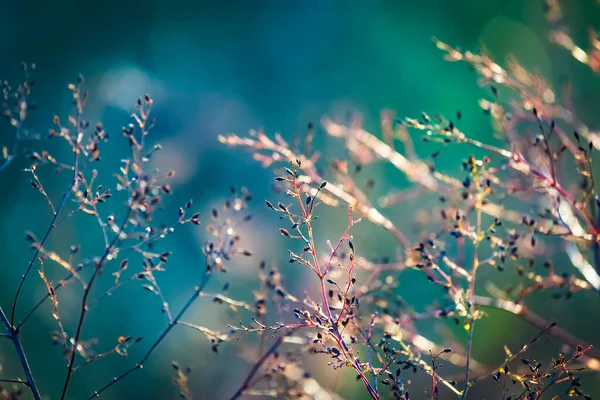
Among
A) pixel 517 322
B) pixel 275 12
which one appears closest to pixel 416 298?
pixel 517 322

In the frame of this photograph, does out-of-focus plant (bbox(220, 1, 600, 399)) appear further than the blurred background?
No

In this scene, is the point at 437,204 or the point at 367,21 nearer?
the point at 437,204

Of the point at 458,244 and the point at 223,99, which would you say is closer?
the point at 458,244

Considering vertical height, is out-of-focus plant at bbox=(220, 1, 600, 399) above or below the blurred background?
above

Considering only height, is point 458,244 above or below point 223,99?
above

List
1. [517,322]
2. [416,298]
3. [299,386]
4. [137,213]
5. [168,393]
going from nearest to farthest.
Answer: [137,213], [299,386], [517,322], [168,393], [416,298]

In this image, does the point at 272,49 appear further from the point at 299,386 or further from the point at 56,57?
the point at 299,386

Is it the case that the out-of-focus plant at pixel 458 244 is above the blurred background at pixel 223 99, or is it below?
above

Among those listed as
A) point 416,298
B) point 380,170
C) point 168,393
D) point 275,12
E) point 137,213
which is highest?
point 137,213
